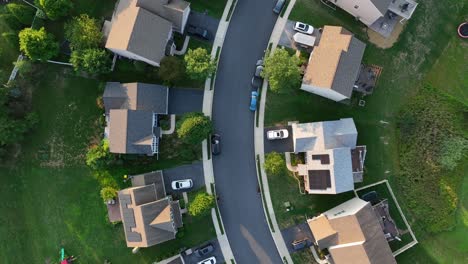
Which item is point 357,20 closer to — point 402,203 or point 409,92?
point 409,92

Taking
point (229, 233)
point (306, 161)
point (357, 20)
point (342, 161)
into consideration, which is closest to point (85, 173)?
point (229, 233)

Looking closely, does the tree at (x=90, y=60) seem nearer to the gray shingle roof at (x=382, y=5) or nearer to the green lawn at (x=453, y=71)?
the gray shingle roof at (x=382, y=5)

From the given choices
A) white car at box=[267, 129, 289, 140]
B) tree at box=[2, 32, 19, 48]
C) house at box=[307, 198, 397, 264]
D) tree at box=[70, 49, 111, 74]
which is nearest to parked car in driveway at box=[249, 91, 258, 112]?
white car at box=[267, 129, 289, 140]

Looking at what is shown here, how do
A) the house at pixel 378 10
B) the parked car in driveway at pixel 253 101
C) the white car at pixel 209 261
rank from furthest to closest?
the parked car in driveway at pixel 253 101
the white car at pixel 209 261
the house at pixel 378 10

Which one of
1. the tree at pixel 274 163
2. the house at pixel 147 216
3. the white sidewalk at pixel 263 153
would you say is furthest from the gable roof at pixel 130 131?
the tree at pixel 274 163

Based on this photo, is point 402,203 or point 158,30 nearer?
point 158,30

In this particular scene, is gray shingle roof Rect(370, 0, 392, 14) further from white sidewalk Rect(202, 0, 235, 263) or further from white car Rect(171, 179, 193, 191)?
white car Rect(171, 179, 193, 191)
